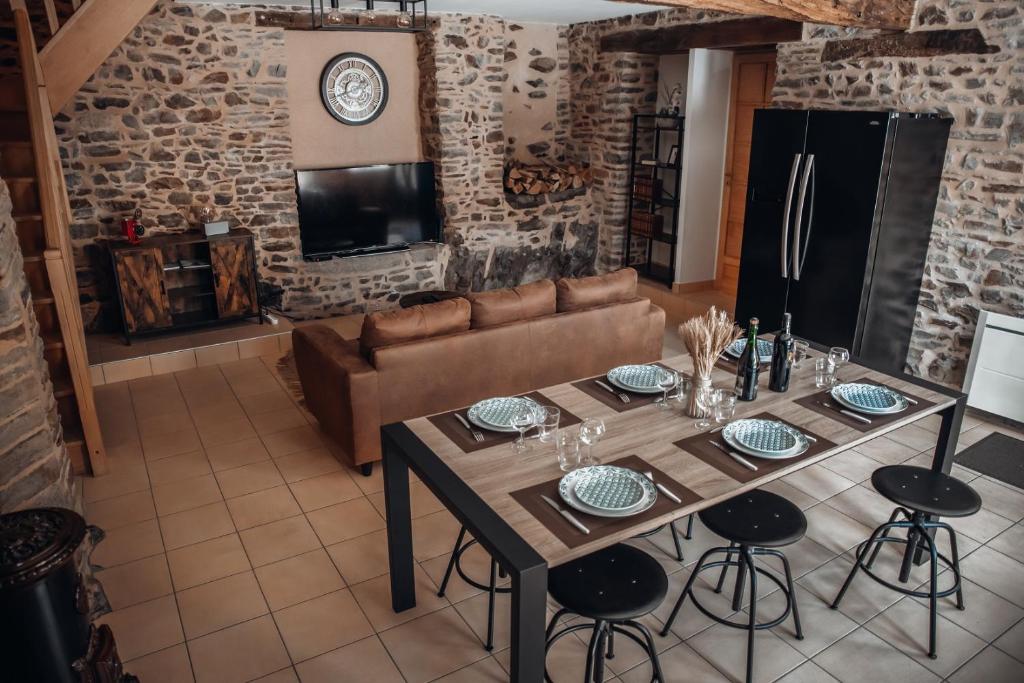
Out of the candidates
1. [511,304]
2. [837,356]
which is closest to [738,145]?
[511,304]

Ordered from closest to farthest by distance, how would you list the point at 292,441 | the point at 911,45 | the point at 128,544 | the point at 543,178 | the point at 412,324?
the point at 128,544, the point at 412,324, the point at 292,441, the point at 911,45, the point at 543,178

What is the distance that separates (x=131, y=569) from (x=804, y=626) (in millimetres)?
3033

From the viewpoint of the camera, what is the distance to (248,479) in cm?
422

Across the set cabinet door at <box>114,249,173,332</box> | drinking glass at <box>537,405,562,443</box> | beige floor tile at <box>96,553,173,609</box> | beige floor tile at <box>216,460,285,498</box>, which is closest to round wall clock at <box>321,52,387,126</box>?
cabinet door at <box>114,249,173,332</box>

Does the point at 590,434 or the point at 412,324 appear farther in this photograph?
the point at 412,324

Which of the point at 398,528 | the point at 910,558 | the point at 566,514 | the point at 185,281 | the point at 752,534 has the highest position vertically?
the point at 566,514

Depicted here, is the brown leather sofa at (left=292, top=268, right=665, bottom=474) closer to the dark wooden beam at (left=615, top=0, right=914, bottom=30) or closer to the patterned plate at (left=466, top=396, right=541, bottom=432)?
the patterned plate at (left=466, top=396, right=541, bottom=432)

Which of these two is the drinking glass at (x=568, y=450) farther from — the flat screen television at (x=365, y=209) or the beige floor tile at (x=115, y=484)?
the flat screen television at (x=365, y=209)

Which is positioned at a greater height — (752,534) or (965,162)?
(965,162)

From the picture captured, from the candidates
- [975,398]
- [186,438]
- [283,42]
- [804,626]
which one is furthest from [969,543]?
[283,42]

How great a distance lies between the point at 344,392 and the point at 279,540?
84 cm

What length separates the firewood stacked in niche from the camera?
25.3 ft

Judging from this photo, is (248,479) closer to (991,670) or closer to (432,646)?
(432,646)

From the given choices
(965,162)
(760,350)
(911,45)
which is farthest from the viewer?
(911,45)
